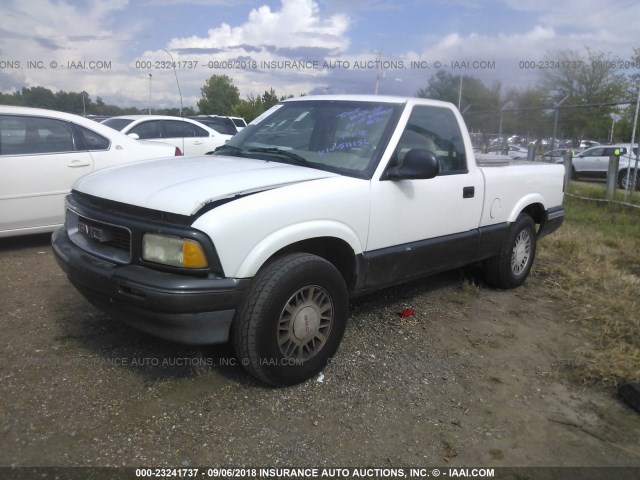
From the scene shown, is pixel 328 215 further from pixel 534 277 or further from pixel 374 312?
pixel 534 277

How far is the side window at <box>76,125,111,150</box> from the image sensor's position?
6164mm

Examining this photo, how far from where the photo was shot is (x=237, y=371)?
3395mm

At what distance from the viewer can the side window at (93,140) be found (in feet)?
20.2

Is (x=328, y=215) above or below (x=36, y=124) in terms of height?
below

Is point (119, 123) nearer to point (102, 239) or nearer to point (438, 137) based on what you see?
point (438, 137)

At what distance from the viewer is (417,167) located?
11.8 feet

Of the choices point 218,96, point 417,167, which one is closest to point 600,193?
point 417,167

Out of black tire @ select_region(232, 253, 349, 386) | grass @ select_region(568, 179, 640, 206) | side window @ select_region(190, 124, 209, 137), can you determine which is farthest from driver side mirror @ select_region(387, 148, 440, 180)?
side window @ select_region(190, 124, 209, 137)

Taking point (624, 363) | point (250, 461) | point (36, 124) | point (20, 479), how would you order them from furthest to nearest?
1. point (36, 124)
2. point (624, 363)
3. point (250, 461)
4. point (20, 479)

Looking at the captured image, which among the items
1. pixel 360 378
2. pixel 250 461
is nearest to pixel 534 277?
pixel 360 378

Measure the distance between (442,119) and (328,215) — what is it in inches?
67.3

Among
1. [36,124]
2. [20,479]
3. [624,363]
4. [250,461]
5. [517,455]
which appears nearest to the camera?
[20,479]

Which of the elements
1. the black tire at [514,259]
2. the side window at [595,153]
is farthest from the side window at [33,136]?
the side window at [595,153]

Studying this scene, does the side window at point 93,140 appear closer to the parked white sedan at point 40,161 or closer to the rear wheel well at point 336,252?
the parked white sedan at point 40,161
